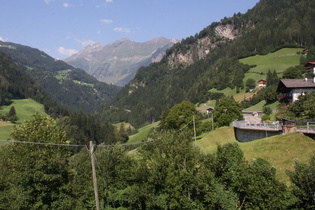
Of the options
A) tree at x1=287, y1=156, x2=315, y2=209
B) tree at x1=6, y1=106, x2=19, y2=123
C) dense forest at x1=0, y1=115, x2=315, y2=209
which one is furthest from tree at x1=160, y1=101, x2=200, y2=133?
tree at x1=6, y1=106, x2=19, y2=123

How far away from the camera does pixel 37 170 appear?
29.8m

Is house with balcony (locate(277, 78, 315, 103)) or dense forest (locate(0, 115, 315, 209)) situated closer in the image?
dense forest (locate(0, 115, 315, 209))

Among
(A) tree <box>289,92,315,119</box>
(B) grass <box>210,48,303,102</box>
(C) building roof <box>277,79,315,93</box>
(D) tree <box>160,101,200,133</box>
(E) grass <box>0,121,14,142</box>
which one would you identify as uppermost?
(B) grass <box>210,48,303,102</box>

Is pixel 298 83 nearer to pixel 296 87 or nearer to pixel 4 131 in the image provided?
pixel 296 87

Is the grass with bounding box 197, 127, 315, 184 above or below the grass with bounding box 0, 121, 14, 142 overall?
above

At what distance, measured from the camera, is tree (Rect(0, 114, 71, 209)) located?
95.8 feet

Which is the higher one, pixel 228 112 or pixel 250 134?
pixel 228 112

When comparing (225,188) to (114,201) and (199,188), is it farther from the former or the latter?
(114,201)

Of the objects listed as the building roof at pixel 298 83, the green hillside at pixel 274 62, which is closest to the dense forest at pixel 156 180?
the building roof at pixel 298 83

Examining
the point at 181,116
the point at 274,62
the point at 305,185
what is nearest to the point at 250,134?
the point at 305,185

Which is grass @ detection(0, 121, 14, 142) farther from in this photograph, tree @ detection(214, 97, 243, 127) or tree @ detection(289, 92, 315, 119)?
A: tree @ detection(289, 92, 315, 119)

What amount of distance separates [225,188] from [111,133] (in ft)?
482

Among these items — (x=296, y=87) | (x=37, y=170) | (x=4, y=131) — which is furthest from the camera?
(x=4, y=131)

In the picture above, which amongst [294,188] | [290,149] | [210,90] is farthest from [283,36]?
[294,188]
